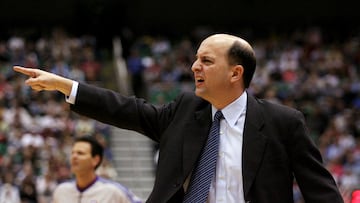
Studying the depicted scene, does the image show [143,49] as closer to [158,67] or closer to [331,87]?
[158,67]

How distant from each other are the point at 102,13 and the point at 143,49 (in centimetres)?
161

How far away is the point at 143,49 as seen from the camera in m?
21.8

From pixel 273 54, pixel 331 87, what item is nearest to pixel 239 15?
pixel 273 54

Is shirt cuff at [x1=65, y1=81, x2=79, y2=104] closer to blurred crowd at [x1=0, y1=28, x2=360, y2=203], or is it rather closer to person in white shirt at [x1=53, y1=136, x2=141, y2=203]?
person in white shirt at [x1=53, y1=136, x2=141, y2=203]

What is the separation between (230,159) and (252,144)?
0.13 m

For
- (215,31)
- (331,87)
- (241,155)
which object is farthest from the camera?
(215,31)

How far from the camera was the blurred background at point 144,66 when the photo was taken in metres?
14.6

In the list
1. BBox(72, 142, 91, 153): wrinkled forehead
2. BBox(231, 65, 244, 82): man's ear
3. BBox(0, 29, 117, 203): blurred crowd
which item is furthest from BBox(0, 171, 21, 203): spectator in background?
BBox(231, 65, 244, 82): man's ear

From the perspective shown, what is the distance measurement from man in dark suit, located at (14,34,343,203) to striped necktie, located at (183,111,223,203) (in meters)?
0.02

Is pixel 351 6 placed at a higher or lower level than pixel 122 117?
higher

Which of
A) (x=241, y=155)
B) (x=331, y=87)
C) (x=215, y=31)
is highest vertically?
(x=215, y=31)

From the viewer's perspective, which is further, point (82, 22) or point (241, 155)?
point (82, 22)

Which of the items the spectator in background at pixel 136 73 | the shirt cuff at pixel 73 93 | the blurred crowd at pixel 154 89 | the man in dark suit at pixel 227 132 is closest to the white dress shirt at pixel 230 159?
the man in dark suit at pixel 227 132

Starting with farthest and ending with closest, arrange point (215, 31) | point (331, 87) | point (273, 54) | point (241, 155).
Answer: point (215, 31) < point (273, 54) < point (331, 87) < point (241, 155)
